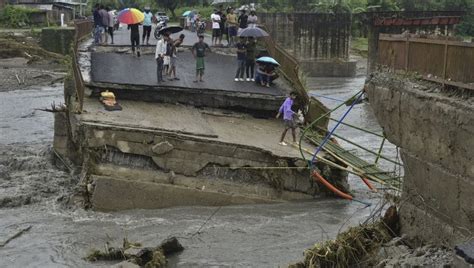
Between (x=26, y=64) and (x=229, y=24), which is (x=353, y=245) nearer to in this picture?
(x=229, y=24)

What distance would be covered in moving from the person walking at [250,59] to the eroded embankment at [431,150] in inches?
439

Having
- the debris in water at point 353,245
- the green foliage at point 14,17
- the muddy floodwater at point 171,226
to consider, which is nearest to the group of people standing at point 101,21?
the muddy floodwater at point 171,226

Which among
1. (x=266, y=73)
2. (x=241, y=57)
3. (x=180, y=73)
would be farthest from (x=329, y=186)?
(x=180, y=73)

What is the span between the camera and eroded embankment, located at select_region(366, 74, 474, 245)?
25.4 feet

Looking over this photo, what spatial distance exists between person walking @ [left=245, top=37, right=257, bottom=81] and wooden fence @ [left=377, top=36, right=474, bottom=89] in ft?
34.5

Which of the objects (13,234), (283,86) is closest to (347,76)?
(283,86)

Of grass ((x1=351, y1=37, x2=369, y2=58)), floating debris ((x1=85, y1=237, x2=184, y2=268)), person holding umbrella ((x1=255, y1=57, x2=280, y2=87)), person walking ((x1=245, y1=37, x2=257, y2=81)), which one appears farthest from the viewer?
grass ((x1=351, y1=37, x2=369, y2=58))

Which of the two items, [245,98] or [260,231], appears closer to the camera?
[260,231]

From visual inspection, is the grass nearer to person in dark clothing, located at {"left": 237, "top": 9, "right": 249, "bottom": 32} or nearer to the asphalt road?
person in dark clothing, located at {"left": 237, "top": 9, "right": 249, "bottom": 32}

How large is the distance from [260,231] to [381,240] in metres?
4.00

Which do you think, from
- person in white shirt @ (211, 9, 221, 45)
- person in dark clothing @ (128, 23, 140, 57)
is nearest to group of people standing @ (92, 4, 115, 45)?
person in dark clothing @ (128, 23, 140, 57)

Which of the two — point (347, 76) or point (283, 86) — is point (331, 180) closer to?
point (283, 86)

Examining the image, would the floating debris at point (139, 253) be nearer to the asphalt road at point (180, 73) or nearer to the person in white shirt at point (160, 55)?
the asphalt road at point (180, 73)

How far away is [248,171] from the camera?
1468 cm
